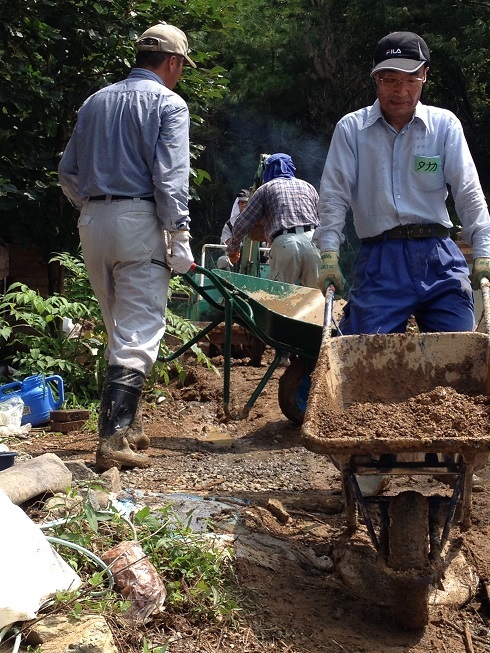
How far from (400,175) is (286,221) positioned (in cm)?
376

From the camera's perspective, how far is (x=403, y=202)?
4285 millimetres

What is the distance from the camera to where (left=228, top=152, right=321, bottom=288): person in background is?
8.02 m

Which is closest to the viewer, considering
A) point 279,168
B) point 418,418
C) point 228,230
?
point 418,418

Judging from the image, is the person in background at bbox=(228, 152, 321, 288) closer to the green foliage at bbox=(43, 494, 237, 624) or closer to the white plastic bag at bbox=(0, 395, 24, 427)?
the white plastic bag at bbox=(0, 395, 24, 427)

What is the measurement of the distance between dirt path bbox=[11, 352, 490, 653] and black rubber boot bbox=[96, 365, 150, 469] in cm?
10

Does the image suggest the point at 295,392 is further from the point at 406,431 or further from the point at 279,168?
the point at 406,431

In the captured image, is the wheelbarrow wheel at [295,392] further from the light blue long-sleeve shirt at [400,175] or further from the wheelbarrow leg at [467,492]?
the wheelbarrow leg at [467,492]

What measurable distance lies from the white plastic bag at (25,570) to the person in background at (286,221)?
5.30 meters

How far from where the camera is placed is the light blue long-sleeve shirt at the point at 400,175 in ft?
14.1

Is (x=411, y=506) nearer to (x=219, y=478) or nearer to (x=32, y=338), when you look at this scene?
(x=219, y=478)

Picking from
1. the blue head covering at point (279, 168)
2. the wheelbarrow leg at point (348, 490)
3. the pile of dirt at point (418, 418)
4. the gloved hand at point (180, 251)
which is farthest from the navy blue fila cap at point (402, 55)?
the blue head covering at point (279, 168)

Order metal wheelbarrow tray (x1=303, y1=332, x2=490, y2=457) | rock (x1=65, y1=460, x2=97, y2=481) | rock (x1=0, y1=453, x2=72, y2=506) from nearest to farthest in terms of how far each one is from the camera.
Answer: rock (x1=0, y1=453, x2=72, y2=506), metal wheelbarrow tray (x1=303, y1=332, x2=490, y2=457), rock (x1=65, y1=460, x2=97, y2=481)

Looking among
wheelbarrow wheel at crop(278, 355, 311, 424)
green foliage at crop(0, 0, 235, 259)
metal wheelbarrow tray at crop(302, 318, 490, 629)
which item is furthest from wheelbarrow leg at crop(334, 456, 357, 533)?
green foliage at crop(0, 0, 235, 259)

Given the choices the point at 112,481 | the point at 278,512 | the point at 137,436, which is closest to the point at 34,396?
the point at 137,436
